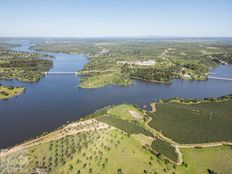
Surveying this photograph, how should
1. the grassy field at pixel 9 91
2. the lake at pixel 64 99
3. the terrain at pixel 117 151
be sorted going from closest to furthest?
the terrain at pixel 117 151, the lake at pixel 64 99, the grassy field at pixel 9 91

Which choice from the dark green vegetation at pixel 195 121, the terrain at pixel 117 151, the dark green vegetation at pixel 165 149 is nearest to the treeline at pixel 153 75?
the dark green vegetation at pixel 195 121

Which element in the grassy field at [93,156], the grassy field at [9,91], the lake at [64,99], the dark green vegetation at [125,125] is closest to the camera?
the grassy field at [93,156]

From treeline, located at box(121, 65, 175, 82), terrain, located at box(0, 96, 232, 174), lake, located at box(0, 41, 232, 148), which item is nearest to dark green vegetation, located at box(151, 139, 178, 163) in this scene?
terrain, located at box(0, 96, 232, 174)

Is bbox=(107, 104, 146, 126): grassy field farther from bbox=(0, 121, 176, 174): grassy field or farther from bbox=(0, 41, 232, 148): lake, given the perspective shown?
bbox=(0, 121, 176, 174): grassy field

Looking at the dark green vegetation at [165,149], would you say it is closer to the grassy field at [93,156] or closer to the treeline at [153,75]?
the grassy field at [93,156]

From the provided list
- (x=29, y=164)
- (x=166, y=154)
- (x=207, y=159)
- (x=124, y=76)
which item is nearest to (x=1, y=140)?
(x=29, y=164)

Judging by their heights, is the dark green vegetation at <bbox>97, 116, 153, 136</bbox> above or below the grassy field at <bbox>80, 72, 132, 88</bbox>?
above
